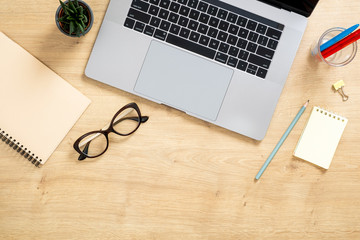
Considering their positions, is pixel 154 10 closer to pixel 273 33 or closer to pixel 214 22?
pixel 214 22

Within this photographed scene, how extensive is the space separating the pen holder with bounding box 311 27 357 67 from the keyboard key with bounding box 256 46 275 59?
125 millimetres

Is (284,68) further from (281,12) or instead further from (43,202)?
(43,202)

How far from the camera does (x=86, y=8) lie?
0.87m

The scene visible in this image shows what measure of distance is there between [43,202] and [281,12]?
0.83 m

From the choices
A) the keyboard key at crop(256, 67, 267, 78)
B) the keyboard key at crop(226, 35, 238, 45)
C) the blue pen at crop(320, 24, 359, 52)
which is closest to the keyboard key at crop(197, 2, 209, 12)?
the keyboard key at crop(226, 35, 238, 45)

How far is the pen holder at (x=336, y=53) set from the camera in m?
0.91

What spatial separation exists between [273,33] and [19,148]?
75cm

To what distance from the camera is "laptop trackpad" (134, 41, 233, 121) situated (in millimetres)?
900

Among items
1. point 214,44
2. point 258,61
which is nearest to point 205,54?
point 214,44

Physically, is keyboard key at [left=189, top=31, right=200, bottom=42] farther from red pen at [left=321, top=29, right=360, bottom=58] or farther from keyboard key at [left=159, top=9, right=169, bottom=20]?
red pen at [left=321, top=29, right=360, bottom=58]

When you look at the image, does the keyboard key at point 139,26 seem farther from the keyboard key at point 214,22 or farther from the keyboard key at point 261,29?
the keyboard key at point 261,29

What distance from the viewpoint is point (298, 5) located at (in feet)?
2.86

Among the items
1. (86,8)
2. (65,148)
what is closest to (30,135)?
(65,148)

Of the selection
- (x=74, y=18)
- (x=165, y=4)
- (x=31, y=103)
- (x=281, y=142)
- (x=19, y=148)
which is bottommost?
(x=19, y=148)
